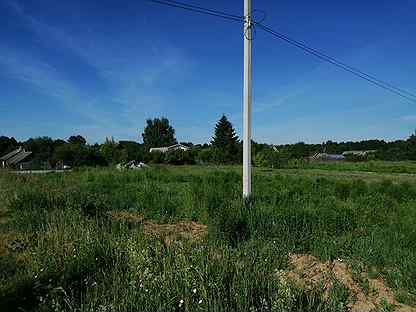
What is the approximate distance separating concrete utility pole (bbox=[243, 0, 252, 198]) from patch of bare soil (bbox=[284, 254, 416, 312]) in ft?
10.8

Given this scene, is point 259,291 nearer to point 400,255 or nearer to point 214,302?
point 214,302

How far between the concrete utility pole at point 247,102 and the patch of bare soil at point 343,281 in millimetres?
3286

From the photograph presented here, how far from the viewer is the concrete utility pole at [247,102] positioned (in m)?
8.02

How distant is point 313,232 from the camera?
5.86 m

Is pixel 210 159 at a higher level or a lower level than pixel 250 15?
lower

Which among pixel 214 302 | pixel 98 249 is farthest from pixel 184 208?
pixel 214 302

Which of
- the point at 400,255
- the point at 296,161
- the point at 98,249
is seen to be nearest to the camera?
→ the point at 98,249

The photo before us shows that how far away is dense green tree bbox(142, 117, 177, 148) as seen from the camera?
4028 inches

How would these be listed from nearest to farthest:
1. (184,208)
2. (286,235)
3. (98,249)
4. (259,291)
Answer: (259,291), (98,249), (286,235), (184,208)

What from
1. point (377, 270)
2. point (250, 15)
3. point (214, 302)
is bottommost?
point (377, 270)

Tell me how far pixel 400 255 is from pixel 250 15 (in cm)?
615

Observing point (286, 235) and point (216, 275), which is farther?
point (286, 235)

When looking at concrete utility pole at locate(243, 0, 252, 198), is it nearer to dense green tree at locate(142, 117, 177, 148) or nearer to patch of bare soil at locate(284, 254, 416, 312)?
patch of bare soil at locate(284, 254, 416, 312)

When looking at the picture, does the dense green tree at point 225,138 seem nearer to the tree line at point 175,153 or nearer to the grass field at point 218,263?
the tree line at point 175,153
